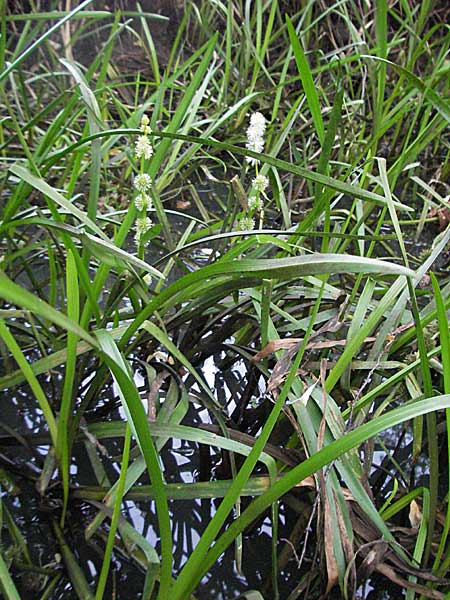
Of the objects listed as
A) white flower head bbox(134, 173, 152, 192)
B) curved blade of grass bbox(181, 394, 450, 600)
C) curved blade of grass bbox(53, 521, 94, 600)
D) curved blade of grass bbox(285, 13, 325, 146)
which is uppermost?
curved blade of grass bbox(285, 13, 325, 146)

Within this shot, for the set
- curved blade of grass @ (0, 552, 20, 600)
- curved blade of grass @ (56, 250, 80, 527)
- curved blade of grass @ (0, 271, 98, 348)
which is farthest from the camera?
curved blade of grass @ (56, 250, 80, 527)

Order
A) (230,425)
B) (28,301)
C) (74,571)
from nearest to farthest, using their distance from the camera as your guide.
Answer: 1. (28,301)
2. (74,571)
3. (230,425)

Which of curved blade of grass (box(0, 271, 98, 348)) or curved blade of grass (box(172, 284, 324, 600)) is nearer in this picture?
curved blade of grass (box(0, 271, 98, 348))

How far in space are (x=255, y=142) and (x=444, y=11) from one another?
1.69 m

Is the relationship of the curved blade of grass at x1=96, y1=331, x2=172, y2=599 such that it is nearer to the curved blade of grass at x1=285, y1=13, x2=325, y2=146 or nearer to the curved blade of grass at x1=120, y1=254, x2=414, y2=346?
the curved blade of grass at x1=120, y1=254, x2=414, y2=346

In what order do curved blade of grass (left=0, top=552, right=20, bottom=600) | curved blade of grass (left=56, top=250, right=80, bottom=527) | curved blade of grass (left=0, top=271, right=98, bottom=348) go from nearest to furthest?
curved blade of grass (left=0, top=271, right=98, bottom=348), curved blade of grass (left=0, top=552, right=20, bottom=600), curved blade of grass (left=56, top=250, right=80, bottom=527)

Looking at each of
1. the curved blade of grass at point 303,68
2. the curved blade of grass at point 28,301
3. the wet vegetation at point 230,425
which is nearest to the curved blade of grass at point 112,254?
the wet vegetation at point 230,425

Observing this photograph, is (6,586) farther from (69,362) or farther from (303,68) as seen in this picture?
(303,68)

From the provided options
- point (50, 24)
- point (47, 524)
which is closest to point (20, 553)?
point (47, 524)

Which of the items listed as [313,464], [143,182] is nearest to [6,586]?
[313,464]

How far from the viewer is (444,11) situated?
1979 mm

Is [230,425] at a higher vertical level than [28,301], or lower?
lower

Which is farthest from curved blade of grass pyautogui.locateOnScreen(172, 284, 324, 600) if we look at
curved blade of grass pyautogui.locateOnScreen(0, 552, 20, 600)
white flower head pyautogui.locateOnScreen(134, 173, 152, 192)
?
white flower head pyautogui.locateOnScreen(134, 173, 152, 192)

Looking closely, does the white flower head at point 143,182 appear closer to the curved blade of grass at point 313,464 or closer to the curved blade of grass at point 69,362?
the curved blade of grass at point 69,362
